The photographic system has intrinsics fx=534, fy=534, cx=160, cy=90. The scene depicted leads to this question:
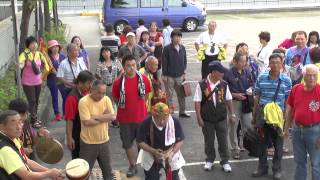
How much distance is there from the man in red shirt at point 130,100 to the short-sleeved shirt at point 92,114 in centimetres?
92

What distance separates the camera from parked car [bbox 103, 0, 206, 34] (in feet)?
80.4

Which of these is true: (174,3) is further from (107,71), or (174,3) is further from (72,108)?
(72,108)

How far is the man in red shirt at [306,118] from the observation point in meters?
6.71

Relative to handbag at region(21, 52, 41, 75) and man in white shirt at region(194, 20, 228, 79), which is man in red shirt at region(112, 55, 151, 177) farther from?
man in white shirt at region(194, 20, 228, 79)

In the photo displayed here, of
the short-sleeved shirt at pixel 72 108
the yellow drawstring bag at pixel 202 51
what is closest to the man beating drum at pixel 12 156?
the short-sleeved shirt at pixel 72 108

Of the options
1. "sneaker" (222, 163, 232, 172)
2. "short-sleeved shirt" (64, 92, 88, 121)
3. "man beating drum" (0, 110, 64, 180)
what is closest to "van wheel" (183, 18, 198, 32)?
"sneaker" (222, 163, 232, 172)

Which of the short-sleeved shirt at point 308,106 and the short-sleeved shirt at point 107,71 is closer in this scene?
the short-sleeved shirt at point 308,106

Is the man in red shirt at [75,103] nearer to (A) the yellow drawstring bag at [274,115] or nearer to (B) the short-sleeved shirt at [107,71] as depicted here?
(A) the yellow drawstring bag at [274,115]

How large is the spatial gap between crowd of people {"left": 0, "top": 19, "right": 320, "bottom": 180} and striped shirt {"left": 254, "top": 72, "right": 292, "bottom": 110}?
0.5 inches

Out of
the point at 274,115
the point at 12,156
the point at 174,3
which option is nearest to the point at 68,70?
the point at 274,115

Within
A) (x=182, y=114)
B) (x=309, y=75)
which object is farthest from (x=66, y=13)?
(x=309, y=75)

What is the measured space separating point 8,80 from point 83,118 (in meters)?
6.53

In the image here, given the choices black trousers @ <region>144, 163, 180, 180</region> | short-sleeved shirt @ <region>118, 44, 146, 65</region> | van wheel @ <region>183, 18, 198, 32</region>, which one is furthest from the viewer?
van wheel @ <region>183, 18, 198, 32</region>

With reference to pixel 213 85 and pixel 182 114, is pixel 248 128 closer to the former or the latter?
pixel 213 85
